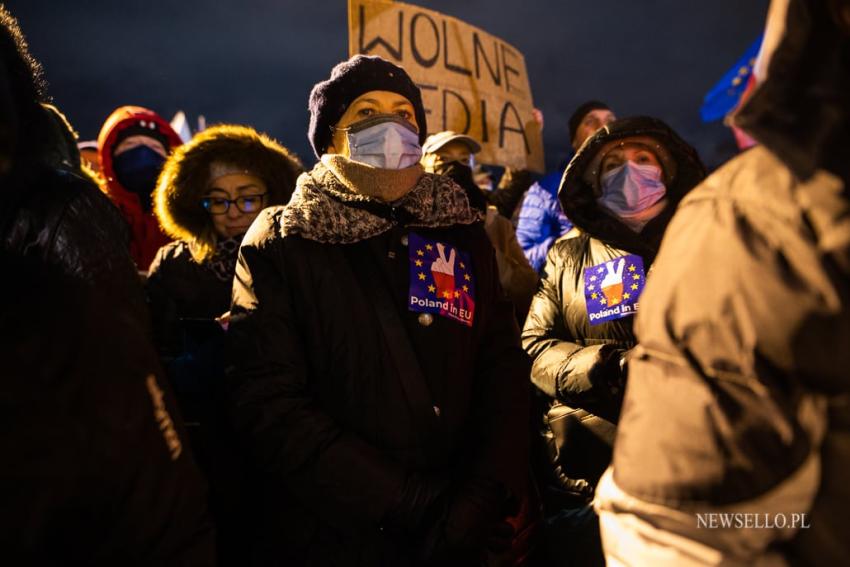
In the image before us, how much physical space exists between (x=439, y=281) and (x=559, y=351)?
0.82m

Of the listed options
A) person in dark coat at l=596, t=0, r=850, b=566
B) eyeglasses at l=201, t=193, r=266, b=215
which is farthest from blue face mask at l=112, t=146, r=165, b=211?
person in dark coat at l=596, t=0, r=850, b=566

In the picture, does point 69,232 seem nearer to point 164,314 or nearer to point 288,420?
point 288,420

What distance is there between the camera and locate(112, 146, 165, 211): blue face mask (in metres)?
3.87

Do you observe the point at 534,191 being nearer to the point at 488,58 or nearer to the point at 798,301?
the point at 488,58

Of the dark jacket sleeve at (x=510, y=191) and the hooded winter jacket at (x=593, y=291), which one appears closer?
the hooded winter jacket at (x=593, y=291)

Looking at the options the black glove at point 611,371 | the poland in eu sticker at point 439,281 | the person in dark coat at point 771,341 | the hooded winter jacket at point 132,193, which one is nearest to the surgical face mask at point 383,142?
the poland in eu sticker at point 439,281

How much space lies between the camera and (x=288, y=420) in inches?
64.7

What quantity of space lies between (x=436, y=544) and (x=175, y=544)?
82 centimetres

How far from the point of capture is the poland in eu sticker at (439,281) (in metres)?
1.84

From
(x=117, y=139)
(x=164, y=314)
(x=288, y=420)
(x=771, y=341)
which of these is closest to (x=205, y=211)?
(x=164, y=314)

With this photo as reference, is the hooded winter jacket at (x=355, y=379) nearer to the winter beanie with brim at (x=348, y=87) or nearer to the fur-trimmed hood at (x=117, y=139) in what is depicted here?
the winter beanie with brim at (x=348, y=87)

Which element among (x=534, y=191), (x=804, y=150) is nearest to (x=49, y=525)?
(x=804, y=150)

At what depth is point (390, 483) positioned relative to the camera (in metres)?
1.62

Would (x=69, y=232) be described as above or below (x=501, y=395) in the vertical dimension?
above
